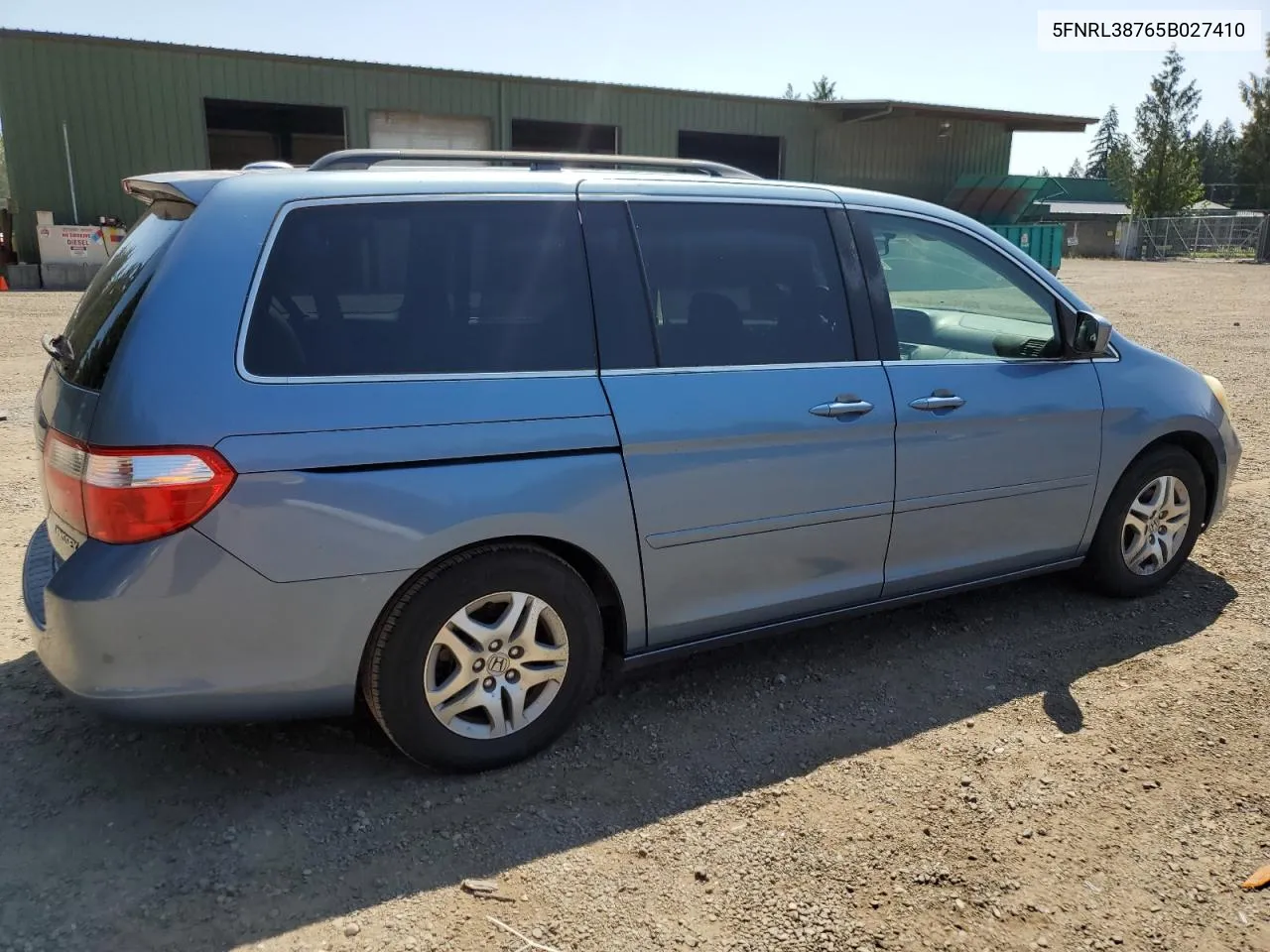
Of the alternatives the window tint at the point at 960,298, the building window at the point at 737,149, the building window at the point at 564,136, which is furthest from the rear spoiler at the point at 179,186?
the building window at the point at 737,149

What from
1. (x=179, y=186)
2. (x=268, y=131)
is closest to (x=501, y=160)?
(x=179, y=186)

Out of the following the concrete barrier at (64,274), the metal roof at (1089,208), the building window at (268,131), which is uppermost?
the building window at (268,131)

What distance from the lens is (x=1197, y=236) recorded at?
1698 inches

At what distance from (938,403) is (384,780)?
2.31 m

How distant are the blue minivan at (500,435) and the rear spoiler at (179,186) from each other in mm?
21

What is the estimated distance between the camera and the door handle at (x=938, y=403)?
354 centimetres

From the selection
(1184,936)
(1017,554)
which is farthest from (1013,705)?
(1184,936)

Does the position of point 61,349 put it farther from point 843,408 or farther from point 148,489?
point 843,408

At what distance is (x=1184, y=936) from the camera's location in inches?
94.4

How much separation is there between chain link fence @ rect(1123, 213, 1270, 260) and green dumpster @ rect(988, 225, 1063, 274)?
22894mm

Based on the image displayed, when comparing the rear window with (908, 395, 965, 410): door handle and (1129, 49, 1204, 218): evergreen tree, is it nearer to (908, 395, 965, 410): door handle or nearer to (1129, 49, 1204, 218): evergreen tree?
(908, 395, 965, 410): door handle

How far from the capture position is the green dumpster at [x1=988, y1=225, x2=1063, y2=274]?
79.7 feet

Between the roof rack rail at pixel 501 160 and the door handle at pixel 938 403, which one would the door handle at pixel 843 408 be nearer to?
the door handle at pixel 938 403

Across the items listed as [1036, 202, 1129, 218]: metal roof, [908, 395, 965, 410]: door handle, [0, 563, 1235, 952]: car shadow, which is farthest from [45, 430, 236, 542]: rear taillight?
[1036, 202, 1129, 218]: metal roof
